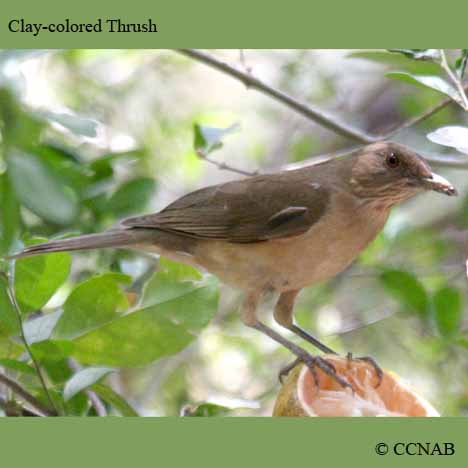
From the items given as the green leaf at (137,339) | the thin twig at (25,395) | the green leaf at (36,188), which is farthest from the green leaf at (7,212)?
the green leaf at (137,339)

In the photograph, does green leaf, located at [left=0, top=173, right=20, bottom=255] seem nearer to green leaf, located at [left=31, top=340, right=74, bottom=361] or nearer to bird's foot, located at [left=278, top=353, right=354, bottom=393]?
green leaf, located at [left=31, top=340, right=74, bottom=361]

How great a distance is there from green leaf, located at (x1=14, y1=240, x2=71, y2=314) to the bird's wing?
1.24 m

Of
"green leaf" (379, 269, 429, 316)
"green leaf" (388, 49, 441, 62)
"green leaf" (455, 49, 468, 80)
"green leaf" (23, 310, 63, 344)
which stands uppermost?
"green leaf" (388, 49, 441, 62)

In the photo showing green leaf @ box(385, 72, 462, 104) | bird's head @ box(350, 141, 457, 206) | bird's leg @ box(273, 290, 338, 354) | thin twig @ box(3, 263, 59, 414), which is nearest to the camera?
thin twig @ box(3, 263, 59, 414)

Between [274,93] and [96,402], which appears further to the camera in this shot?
[274,93]

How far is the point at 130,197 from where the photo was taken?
4867mm

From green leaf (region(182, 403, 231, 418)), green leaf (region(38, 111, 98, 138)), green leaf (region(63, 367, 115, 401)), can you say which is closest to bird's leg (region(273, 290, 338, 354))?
green leaf (region(182, 403, 231, 418))

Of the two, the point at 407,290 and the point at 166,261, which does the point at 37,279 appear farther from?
the point at 407,290

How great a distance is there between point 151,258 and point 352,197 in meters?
1.25

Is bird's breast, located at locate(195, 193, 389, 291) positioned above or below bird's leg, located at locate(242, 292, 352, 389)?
above

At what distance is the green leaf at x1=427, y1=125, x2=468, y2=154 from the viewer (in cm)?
305

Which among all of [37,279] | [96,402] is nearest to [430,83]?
[37,279]

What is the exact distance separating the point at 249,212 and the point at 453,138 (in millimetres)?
1910

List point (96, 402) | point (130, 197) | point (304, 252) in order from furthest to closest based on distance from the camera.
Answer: point (130, 197)
point (304, 252)
point (96, 402)
